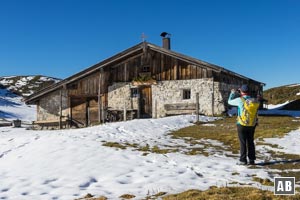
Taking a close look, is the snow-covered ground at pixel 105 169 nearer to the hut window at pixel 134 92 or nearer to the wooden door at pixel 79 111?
the hut window at pixel 134 92

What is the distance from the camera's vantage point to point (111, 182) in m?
7.16

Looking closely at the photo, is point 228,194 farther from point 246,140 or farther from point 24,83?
point 24,83

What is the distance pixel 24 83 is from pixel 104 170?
3043 inches

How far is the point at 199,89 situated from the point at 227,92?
7.52ft

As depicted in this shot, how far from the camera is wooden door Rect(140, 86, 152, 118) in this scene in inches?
997

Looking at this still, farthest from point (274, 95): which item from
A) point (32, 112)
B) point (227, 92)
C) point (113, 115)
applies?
point (32, 112)

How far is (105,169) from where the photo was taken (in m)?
8.23

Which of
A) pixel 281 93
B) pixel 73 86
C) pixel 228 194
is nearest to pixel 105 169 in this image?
pixel 228 194

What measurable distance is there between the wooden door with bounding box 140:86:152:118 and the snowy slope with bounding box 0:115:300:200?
41.7 feet

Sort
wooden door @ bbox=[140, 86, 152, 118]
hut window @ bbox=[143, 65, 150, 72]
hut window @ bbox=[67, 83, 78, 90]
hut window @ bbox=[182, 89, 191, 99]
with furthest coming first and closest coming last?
hut window @ bbox=[67, 83, 78, 90]
hut window @ bbox=[143, 65, 150, 72]
wooden door @ bbox=[140, 86, 152, 118]
hut window @ bbox=[182, 89, 191, 99]

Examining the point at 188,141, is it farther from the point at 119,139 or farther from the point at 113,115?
the point at 113,115

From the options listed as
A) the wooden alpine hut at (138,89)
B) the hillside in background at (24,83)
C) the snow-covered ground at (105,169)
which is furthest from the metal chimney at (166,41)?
the hillside in background at (24,83)

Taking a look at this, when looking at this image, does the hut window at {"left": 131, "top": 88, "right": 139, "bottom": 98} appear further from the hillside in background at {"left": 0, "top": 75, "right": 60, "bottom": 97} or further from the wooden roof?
the hillside in background at {"left": 0, "top": 75, "right": 60, "bottom": 97}

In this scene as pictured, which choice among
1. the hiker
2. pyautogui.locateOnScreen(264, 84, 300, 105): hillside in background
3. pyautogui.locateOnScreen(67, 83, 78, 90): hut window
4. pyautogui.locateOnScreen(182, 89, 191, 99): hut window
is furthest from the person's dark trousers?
pyautogui.locateOnScreen(264, 84, 300, 105): hillside in background
